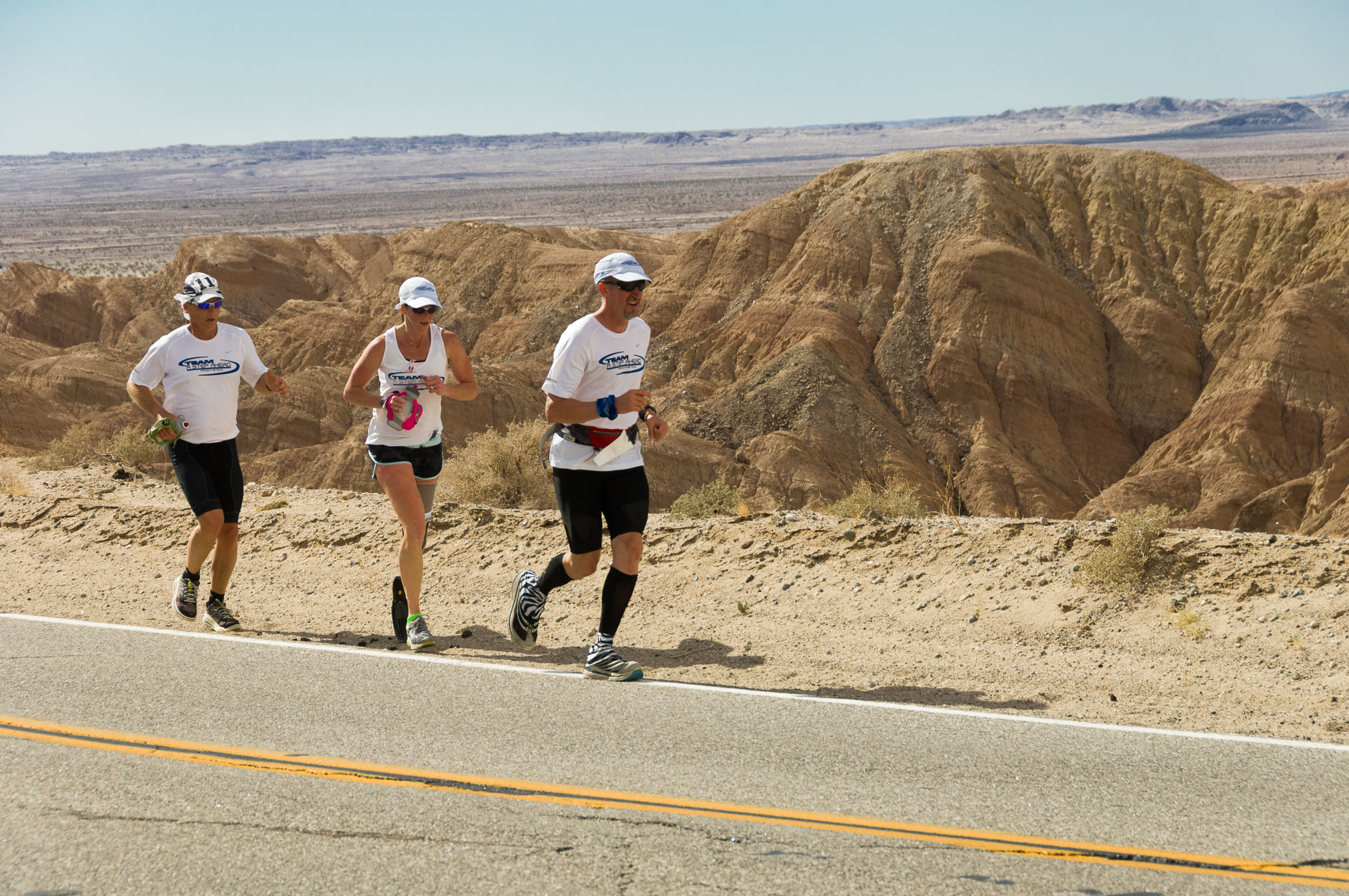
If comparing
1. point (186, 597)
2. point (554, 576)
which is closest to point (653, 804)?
point (554, 576)

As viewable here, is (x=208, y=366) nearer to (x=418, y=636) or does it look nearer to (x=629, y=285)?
(x=418, y=636)

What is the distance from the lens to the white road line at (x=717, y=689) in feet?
16.0

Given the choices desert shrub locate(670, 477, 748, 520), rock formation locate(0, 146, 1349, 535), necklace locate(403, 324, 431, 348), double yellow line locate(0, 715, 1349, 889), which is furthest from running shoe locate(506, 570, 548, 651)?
rock formation locate(0, 146, 1349, 535)

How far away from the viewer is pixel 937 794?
430 centimetres

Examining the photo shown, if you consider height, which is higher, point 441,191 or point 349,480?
point 441,191

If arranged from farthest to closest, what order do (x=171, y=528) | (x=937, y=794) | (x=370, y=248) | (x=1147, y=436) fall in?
1. (x=370, y=248)
2. (x=1147, y=436)
3. (x=171, y=528)
4. (x=937, y=794)

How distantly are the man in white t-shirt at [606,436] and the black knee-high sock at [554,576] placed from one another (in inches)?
1.7

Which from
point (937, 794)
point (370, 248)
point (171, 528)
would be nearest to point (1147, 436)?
point (171, 528)

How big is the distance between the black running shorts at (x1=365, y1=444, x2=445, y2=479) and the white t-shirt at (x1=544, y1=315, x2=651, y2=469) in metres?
1.16

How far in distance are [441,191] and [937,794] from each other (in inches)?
6244

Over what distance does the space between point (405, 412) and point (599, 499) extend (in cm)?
144

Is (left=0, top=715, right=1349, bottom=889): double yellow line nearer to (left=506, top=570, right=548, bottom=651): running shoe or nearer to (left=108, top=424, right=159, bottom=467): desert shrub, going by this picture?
(left=506, top=570, right=548, bottom=651): running shoe

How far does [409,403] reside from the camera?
6477 mm

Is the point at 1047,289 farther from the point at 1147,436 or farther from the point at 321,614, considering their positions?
the point at 321,614
